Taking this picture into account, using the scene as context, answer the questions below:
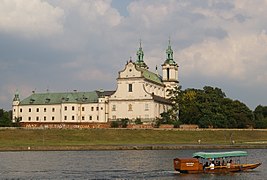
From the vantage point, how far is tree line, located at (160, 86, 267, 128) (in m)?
136

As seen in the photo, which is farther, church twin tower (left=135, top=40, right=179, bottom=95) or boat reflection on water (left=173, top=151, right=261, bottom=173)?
church twin tower (left=135, top=40, right=179, bottom=95)

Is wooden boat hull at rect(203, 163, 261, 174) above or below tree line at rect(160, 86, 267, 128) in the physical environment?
below

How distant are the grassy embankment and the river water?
25599 millimetres

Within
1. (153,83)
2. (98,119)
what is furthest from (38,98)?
(153,83)

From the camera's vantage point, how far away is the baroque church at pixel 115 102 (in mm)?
150250

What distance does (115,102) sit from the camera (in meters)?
152

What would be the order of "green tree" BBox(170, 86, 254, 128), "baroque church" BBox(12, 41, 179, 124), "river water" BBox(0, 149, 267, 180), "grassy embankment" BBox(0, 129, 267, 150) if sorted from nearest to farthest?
"river water" BBox(0, 149, 267, 180)
"grassy embankment" BBox(0, 129, 267, 150)
"green tree" BBox(170, 86, 254, 128)
"baroque church" BBox(12, 41, 179, 124)

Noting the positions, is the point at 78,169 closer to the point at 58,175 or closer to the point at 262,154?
the point at 58,175

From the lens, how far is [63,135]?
111500 millimetres

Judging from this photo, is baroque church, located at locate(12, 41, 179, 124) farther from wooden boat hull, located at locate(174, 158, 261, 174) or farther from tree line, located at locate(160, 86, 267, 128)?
wooden boat hull, located at locate(174, 158, 261, 174)

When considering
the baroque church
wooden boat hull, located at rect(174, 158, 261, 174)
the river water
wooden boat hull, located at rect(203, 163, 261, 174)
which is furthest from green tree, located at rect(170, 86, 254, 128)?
wooden boat hull, located at rect(174, 158, 261, 174)

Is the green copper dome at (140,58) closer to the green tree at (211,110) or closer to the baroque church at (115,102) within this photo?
the baroque church at (115,102)

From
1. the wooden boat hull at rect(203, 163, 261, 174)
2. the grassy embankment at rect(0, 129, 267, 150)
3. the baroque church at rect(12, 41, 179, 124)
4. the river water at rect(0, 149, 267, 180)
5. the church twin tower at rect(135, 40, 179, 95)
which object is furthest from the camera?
the church twin tower at rect(135, 40, 179, 95)

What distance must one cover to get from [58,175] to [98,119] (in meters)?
103
